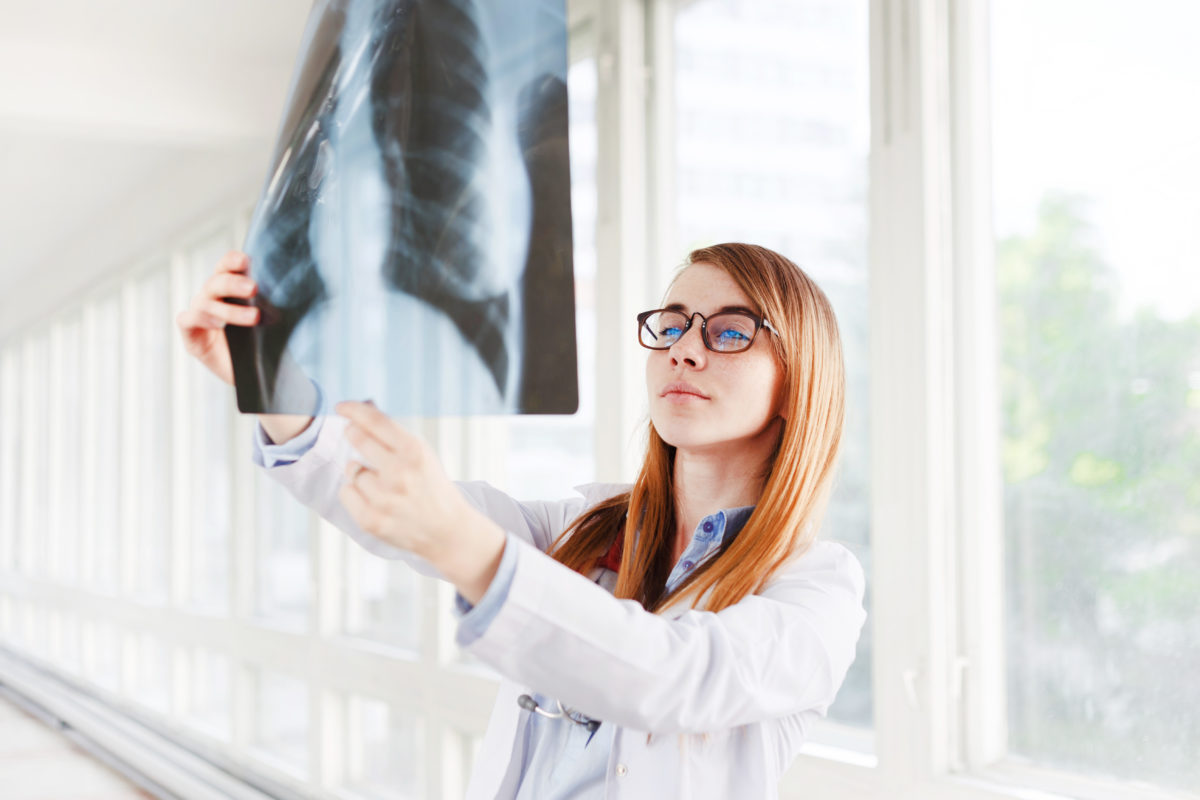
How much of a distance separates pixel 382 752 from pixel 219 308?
2.19m

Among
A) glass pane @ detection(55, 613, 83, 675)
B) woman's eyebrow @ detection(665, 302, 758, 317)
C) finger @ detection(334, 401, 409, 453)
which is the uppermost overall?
woman's eyebrow @ detection(665, 302, 758, 317)

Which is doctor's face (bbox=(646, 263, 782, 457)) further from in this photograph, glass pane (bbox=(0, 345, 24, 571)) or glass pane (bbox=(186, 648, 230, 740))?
glass pane (bbox=(0, 345, 24, 571))

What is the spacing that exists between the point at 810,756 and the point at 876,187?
0.92 meters

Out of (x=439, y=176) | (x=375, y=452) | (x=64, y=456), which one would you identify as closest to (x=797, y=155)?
(x=439, y=176)

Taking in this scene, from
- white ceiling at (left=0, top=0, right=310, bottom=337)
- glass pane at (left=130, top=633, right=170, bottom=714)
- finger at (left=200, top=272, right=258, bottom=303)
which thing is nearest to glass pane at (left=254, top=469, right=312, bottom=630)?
glass pane at (left=130, top=633, right=170, bottom=714)

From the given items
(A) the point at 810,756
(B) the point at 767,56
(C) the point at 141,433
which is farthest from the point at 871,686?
(C) the point at 141,433

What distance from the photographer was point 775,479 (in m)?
0.92

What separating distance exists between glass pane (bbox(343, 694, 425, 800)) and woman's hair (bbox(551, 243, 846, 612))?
1.72 metres

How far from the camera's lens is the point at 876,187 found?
4.84 ft

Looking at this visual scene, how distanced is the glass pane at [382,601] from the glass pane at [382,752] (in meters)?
0.19

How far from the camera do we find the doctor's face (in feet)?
2.99

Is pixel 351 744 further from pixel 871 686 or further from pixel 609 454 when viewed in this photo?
pixel 871 686

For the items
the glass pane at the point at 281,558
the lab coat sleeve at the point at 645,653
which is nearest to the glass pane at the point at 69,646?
the glass pane at the point at 281,558

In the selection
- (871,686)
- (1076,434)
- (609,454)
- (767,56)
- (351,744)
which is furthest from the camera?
(351,744)
